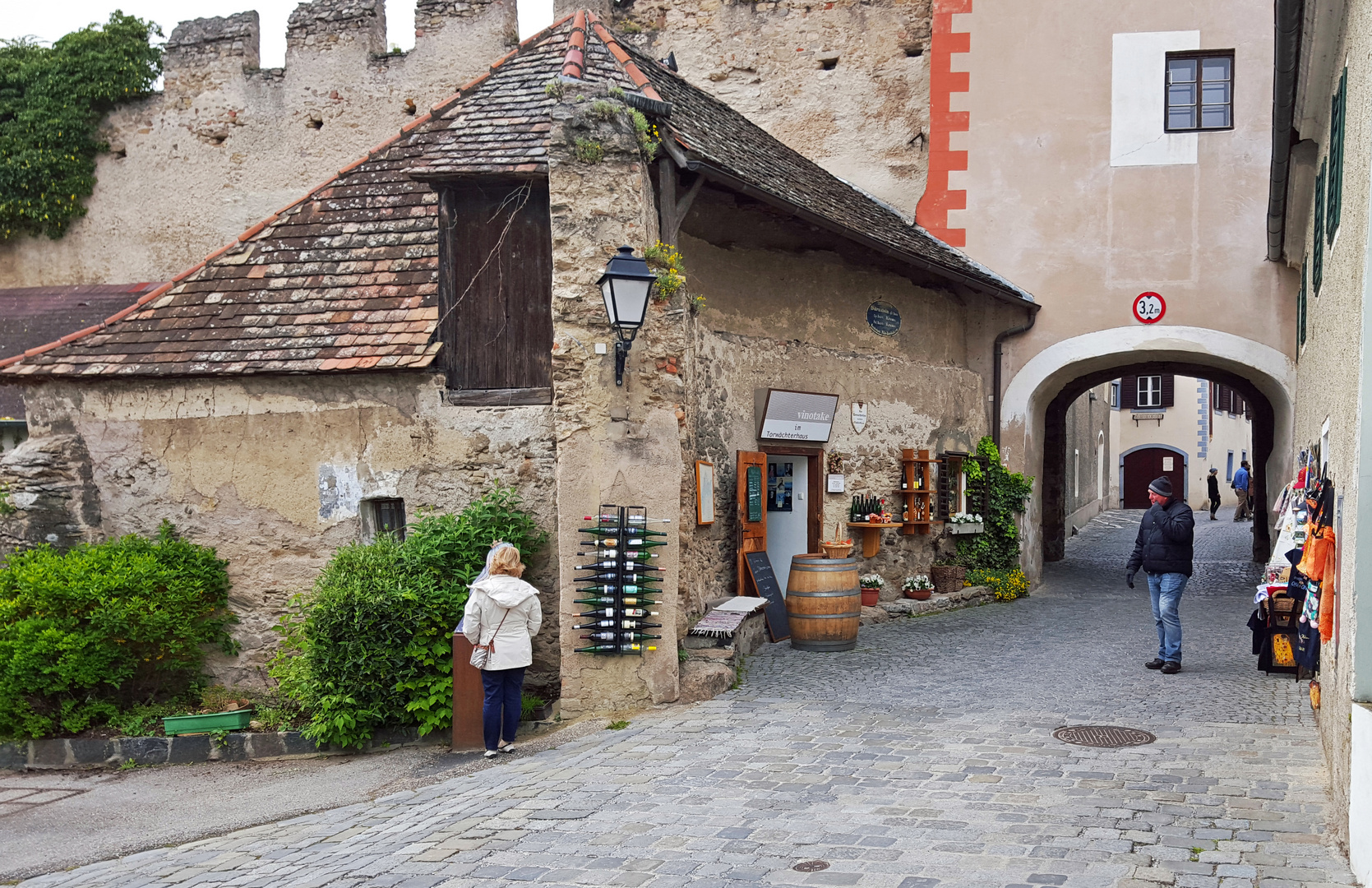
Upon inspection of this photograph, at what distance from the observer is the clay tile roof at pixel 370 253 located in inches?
392

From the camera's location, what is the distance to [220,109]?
19125mm

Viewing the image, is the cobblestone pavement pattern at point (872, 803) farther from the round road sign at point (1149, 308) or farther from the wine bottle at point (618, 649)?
the round road sign at point (1149, 308)

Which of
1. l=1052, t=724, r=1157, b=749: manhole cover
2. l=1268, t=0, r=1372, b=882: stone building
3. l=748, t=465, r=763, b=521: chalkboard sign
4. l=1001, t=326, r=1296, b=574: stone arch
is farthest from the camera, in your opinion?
l=1001, t=326, r=1296, b=574: stone arch

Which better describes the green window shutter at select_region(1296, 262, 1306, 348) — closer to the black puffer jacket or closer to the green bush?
the black puffer jacket

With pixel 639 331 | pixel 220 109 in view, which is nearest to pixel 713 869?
pixel 639 331

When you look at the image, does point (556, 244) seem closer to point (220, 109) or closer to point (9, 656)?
point (9, 656)

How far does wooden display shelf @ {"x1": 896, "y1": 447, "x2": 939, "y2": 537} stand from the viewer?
44.7 ft

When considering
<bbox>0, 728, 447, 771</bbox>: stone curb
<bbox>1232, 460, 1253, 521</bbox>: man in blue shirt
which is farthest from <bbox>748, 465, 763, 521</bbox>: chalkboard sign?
<bbox>1232, 460, 1253, 521</bbox>: man in blue shirt

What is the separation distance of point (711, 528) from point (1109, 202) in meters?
7.78

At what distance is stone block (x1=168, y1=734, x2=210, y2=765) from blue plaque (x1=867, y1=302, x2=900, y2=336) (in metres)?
8.04

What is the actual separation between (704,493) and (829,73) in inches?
345

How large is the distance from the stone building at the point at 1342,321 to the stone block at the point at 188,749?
7809 millimetres

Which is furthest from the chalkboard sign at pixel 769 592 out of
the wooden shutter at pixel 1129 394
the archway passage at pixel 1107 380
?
the wooden shutter at pixel 1129 394

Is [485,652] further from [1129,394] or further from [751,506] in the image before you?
[1129,394]
